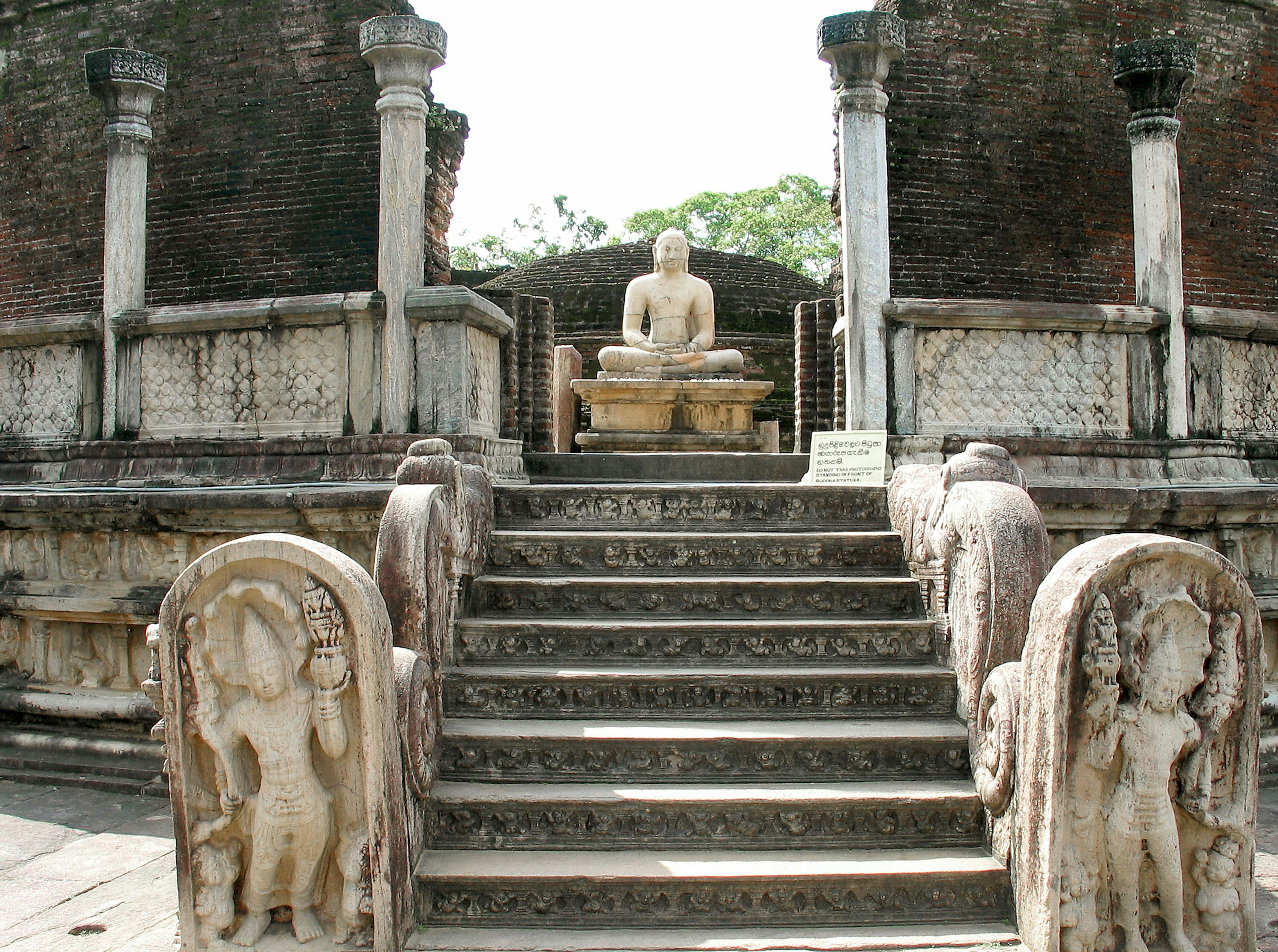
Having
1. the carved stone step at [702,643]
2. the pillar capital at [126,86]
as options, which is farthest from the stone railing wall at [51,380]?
the carved stone step at [702,643]

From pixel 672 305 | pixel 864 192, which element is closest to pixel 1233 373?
pixel 864 192

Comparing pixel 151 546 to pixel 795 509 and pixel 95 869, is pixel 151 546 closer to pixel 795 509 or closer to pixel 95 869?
pixel 95 869

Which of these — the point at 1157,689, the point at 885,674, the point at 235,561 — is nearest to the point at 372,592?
the point at 235,561

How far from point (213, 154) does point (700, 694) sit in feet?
34.4

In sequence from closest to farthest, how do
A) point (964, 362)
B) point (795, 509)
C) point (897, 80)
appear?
point (795, 509) < point (964, 362) < point (897, 80)

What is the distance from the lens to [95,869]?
376 cm

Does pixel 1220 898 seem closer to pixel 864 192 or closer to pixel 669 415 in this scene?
pixel 864 192

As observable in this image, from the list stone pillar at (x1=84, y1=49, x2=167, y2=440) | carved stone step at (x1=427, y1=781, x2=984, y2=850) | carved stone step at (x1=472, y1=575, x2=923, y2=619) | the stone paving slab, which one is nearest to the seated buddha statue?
stone pillar at (x1=84, y1=49, x2=167, y2=440)

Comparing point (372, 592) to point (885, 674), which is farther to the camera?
point (885, 674)

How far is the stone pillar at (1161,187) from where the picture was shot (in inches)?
230

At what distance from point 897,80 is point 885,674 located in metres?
8.96

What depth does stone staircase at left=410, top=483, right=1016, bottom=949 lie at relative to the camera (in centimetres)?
301

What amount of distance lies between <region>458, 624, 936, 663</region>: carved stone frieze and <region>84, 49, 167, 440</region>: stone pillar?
423 centimetres

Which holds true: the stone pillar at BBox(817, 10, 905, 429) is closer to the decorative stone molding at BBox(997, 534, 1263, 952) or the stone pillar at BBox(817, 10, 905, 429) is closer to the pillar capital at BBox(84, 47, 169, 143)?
the decorative stone molding at BBox(997, 534, 1263, 952)
